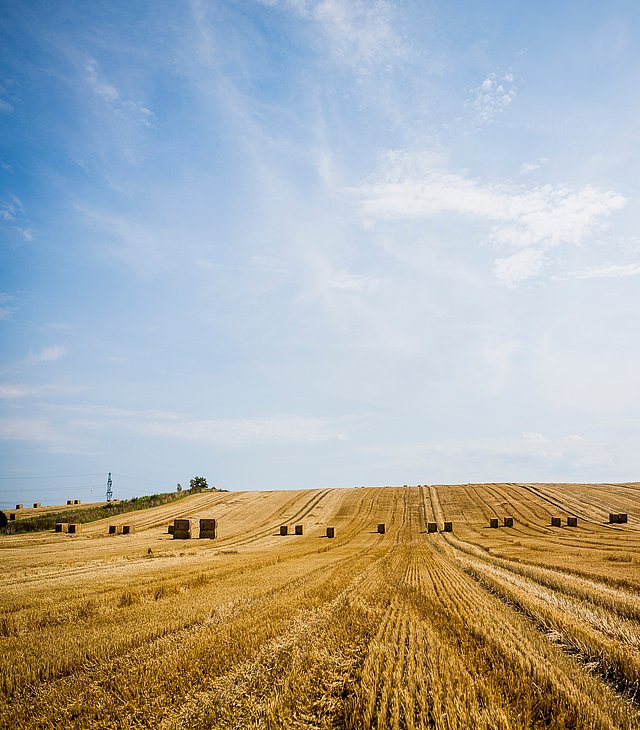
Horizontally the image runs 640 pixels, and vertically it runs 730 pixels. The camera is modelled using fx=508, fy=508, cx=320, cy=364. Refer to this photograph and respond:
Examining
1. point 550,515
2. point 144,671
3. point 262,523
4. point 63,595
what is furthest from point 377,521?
point 144,671

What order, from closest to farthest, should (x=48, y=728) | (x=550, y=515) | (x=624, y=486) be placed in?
(x=48, y=728), (x=550, y=515), (x=624, y=486)

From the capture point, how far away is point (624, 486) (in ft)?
182

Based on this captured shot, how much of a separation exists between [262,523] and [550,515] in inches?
950

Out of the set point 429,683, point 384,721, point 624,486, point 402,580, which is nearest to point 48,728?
point 384,721

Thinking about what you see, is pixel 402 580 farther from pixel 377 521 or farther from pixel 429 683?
pixel 377 521

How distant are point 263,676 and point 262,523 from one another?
134ft

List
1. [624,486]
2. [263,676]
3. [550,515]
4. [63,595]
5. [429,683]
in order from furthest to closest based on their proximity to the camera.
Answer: [624,486] < [550,515] < [63,595] < [263,676] < [429,683]

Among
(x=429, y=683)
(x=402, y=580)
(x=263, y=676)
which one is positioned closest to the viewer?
(x=429, y=683)

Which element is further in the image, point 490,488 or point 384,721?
point 490,488

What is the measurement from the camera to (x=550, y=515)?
138 feet

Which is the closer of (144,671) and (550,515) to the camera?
(144,671)

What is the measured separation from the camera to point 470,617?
6.77 m

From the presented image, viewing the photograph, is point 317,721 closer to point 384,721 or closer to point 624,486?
point 384,721

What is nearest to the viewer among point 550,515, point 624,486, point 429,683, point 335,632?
point 429,683
